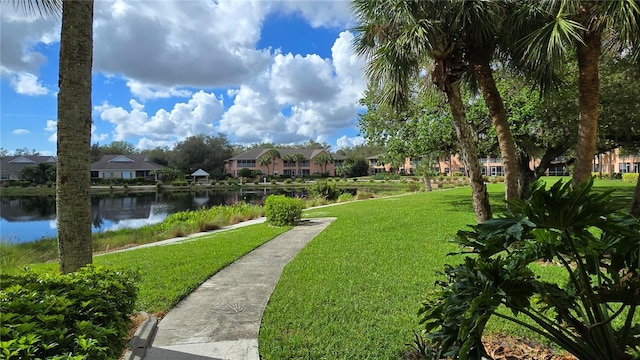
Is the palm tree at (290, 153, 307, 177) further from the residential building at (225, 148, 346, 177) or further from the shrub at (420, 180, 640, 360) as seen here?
the shrub at (420, 180, 640, 360)

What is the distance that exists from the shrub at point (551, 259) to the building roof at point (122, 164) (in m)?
70.4

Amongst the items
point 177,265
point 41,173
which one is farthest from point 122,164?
point 177,265

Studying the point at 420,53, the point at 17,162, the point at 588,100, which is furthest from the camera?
the point at 17,162

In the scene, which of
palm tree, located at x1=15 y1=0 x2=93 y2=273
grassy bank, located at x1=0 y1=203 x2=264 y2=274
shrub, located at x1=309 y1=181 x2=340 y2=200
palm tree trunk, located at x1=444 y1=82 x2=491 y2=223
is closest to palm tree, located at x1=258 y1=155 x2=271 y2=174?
shrub, located at x1=309 y1=181 x2=340 y2=200

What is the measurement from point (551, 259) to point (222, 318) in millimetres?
3424

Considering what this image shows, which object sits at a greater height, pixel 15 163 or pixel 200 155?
pixel 200 155

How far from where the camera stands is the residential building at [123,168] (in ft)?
207

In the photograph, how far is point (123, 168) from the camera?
64500mm

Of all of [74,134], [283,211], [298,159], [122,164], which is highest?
[298,159]

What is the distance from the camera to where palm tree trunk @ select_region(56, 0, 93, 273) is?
318 cm

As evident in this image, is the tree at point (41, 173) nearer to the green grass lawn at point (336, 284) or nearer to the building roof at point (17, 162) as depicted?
the building roof at point (17, 162)

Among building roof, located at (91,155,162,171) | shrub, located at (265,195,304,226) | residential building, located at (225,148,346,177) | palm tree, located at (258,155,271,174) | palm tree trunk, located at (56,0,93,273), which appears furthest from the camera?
residential building, located at (225,148,346,177)

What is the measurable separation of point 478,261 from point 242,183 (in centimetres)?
5908

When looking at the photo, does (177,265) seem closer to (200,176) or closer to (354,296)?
(354,296)
